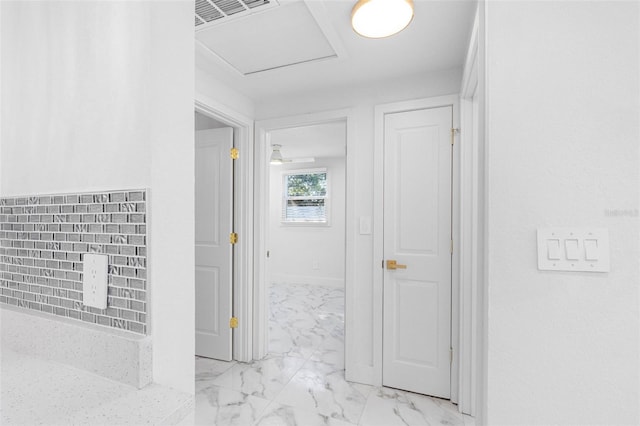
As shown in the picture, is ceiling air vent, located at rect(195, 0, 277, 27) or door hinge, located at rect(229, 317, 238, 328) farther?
door hinge, located at rect(229, 317, 238, 328)

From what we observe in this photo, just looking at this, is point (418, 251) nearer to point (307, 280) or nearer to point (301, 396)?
point (301, 396)

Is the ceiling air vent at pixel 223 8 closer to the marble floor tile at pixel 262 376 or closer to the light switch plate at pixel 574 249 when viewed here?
the light switch plate at pixel 574 249

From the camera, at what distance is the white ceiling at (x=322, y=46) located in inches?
58.2

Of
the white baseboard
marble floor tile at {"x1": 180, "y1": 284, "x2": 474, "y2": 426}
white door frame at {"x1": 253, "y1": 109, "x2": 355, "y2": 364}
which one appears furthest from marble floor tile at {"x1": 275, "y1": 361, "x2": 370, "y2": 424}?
the white baseboard

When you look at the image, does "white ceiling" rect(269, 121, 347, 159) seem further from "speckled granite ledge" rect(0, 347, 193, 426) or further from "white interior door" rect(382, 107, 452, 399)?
"speckled granite ledge" rect(0, 347, 193, 426)

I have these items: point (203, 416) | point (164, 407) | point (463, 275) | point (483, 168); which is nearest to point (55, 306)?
point (164, 407)

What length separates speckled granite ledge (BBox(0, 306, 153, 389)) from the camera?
2.12ft

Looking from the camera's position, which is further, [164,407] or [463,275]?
[463,275]

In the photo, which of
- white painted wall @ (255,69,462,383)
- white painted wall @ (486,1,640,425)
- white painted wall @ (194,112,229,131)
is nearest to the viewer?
white painted wall @ (486,1,640,425)

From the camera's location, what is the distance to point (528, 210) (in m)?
0.90

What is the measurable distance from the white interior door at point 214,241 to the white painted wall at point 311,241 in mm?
2838

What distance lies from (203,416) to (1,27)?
207cm

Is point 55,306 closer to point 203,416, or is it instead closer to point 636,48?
point 203,416

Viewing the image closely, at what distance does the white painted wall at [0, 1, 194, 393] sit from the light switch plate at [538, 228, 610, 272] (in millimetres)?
989
